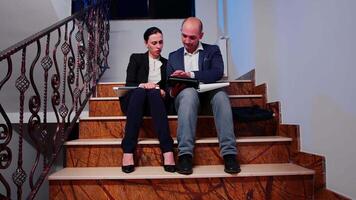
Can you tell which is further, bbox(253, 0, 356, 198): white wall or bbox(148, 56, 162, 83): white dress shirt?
bbox(148, 56, 162, 83): white dress shirt

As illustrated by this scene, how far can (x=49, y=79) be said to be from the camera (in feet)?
8.98

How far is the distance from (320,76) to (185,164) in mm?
814

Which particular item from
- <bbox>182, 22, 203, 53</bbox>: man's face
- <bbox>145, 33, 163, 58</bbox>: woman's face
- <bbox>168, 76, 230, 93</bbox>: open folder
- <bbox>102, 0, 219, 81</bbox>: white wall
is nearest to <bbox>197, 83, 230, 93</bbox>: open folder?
<bbox>168, 76, 230, 93</bbox>: open folder

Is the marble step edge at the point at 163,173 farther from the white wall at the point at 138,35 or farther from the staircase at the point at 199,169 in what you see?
the white wall at the point at 138,35

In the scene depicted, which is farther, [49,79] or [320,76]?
[49,79]

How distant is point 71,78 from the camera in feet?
6.57

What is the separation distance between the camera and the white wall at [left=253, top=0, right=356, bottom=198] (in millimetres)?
1235

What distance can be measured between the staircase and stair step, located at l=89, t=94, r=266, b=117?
181 millimetres

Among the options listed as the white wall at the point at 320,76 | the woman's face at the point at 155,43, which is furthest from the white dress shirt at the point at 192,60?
the white wall at the point at 320,76

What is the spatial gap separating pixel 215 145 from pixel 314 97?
0.60 meters

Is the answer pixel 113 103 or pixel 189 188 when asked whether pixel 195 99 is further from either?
pixel 113 103

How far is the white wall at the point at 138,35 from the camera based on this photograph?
152 inches

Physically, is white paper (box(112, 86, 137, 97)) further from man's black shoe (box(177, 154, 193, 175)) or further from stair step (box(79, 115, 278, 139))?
man's black shoe (box(177, 154, 193, 175))

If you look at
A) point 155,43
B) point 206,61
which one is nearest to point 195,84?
point 206,61
